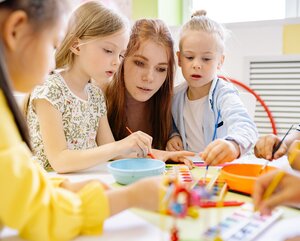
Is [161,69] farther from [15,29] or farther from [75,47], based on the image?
[15,29]

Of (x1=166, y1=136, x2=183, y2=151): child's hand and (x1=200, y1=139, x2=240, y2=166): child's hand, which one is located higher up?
(x1=200, y1=139, x2=240, y2=166): child's hand

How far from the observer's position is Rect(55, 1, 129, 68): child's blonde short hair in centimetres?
111

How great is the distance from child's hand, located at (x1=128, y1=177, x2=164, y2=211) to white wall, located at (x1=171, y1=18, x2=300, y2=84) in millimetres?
1516

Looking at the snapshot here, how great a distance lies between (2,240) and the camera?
1.77 ft

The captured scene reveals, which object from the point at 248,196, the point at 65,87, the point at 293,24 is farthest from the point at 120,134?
the point at 293,24

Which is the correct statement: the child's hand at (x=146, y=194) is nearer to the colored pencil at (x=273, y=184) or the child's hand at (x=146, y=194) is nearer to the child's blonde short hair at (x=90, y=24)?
the colored pencil at (x=273, y=184)

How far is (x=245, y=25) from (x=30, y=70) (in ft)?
5.99

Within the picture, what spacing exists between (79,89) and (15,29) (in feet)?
2.10

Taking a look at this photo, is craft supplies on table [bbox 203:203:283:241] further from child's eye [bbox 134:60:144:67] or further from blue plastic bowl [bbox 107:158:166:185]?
child's eye [bbox 134:60:144:67]

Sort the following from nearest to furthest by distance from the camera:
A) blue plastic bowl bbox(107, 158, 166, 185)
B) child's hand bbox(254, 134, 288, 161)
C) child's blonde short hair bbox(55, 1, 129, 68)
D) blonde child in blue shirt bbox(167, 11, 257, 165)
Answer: blue plastic bowl bbox(107, 158, 166, 185), child's hand bbox(254, 134, 288, 161), child's blonde short hair bbox(55, 1, 129, 68), blonde child in blue shirt bbox(167, 11, 257, 165)

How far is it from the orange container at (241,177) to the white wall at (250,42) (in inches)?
49.5

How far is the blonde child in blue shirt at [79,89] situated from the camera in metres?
1.00

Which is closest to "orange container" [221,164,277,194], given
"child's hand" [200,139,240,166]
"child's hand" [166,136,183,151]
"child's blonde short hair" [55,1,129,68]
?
"child's hand" [200,139,240,166]

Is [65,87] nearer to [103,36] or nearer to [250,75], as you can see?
[103,36]
